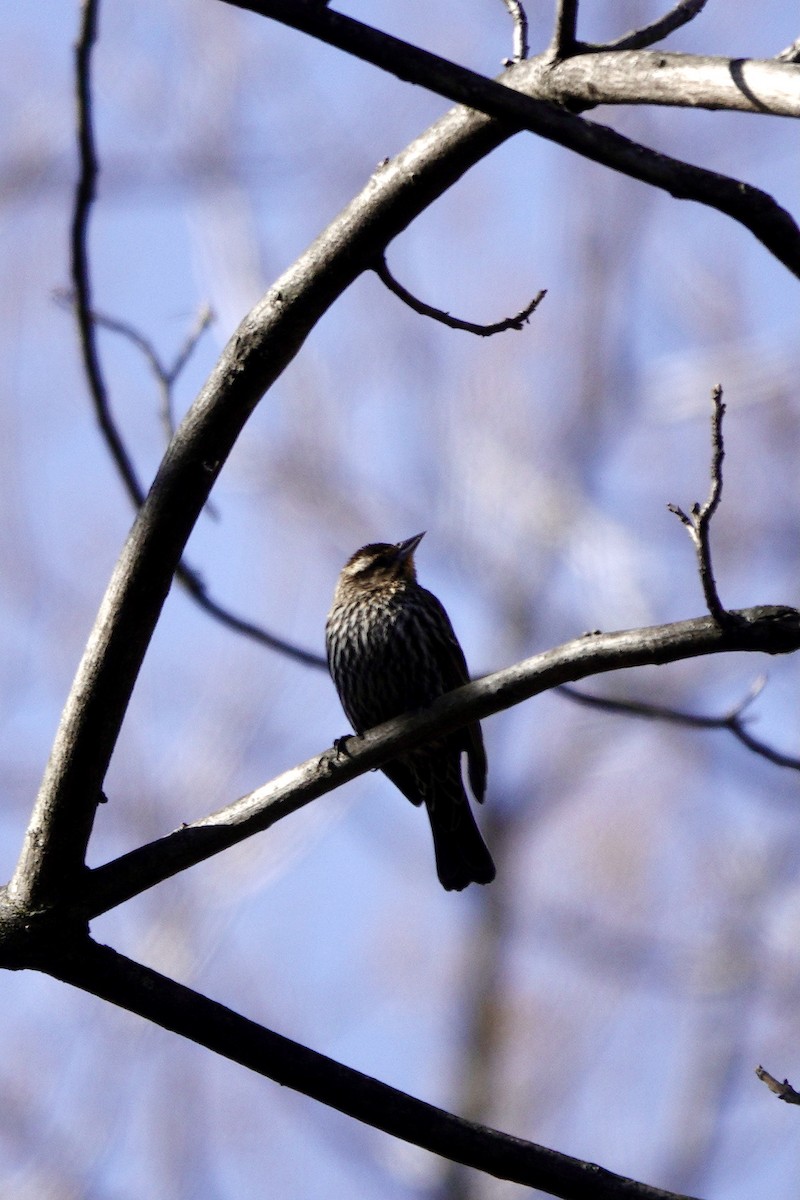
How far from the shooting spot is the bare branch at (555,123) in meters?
Answer: 1.98

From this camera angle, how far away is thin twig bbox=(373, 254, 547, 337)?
2.70m

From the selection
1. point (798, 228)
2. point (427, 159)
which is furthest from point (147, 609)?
point (798, 228)

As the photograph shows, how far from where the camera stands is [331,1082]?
276 centimetres

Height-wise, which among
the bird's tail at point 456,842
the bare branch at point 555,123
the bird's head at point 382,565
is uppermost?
the bird's head at point 382,565

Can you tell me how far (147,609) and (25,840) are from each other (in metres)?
0.55

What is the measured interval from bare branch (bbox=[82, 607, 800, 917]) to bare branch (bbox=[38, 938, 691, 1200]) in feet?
0.45

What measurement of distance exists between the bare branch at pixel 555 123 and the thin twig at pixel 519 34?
66cm

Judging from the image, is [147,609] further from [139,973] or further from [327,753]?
[139,973]

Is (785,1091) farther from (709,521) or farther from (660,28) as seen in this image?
(660,28)

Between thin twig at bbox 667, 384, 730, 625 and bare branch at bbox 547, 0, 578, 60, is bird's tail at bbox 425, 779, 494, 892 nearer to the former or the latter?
thin twig at bbox 667, 384, 730, 625

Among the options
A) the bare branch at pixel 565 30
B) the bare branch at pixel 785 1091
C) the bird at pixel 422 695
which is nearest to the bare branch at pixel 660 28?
the bare branch at pixel 565 30

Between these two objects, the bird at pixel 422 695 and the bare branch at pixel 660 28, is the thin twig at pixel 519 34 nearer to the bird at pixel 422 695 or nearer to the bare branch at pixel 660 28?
the bare branch at pixel 660 28

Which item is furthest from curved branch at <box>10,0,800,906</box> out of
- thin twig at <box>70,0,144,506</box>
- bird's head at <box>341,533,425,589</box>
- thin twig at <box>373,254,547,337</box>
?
bird's head at <box>341,533,425,589</box>

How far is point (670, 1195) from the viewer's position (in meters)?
2.63
